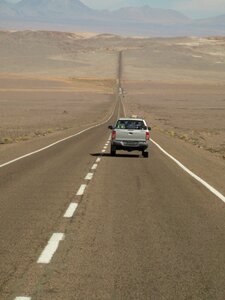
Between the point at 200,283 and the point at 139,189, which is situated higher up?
the point at 200,283

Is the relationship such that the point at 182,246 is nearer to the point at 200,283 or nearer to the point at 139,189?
the point at 200,283

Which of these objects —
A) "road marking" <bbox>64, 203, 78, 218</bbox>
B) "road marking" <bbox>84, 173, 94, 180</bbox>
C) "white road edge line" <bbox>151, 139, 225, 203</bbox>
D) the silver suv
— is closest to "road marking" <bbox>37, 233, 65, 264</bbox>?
"road marking" <bbox>64, 203, 78, 218</bbox>

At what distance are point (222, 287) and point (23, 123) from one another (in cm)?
5263

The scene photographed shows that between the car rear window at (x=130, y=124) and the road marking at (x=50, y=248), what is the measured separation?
1748cm

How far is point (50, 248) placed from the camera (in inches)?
327

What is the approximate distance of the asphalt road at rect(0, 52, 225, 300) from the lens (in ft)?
21.4

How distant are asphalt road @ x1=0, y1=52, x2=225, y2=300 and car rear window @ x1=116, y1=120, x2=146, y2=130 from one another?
A: 358 inches

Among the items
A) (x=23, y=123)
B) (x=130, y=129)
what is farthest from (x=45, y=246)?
(x=23, y=123)

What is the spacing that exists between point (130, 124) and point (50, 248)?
18.7 m

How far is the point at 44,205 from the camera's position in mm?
12086

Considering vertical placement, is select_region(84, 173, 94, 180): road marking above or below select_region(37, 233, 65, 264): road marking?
below

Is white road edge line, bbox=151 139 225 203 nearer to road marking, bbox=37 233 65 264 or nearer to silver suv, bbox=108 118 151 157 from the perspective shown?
silver suv, bbox=108 118 151 157

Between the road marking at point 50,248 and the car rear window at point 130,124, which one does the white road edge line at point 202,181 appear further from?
the road marking at point 50,248

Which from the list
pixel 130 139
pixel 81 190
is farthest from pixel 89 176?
pixel 130 139
